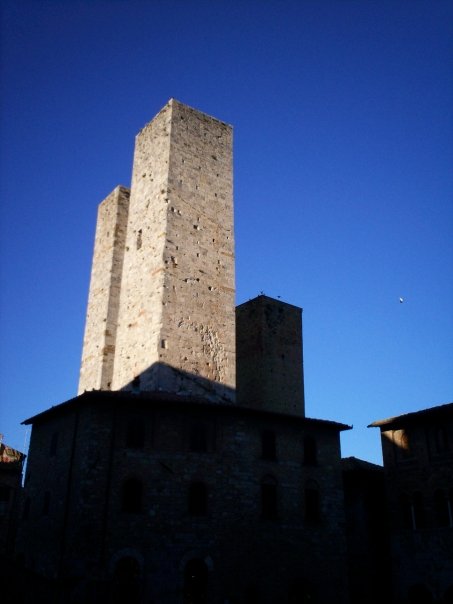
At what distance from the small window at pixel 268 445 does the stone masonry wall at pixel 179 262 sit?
11.2 feet

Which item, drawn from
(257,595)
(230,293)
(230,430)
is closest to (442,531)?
(257,595)

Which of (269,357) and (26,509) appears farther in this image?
(269,357)

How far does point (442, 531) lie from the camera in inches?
789

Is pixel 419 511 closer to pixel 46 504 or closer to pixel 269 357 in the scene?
pixel 269 357

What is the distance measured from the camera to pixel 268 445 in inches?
806

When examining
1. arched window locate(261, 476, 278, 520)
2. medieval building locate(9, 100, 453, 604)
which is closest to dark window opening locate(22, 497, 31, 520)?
medieval building locate(9, 100, 453, 604)

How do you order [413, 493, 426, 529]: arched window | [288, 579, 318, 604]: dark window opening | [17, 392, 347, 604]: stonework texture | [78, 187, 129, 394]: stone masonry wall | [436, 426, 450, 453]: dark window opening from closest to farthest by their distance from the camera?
[17, 392, 347, 604]: stonework texture < [288, 579, 318, 604]: dark window opening < [436, 426, 450, 453]: dark window opening < [413, 493, 426, 529]: arched window < [78, 187, 129, 394]: stone masonry wall

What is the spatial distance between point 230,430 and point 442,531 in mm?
8154

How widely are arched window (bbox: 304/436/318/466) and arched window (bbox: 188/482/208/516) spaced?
4.32m

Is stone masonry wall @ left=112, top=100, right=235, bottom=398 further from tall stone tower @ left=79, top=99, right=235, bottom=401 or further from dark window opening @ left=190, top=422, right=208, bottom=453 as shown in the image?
dark window opening @ left=190, top=422, right=208, bottom=453

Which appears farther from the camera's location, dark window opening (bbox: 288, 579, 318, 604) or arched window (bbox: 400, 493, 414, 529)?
arched window (bbox: 400, 493, 414, 529)

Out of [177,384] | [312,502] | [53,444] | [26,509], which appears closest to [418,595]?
[312,502]

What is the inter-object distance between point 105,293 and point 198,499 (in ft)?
41.2

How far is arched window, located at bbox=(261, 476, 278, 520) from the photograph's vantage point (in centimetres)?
1953
